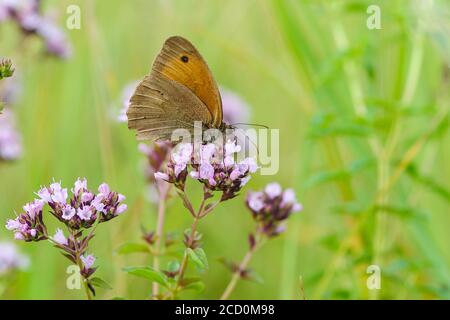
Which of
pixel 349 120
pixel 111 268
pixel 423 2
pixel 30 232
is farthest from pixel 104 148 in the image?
pixel 423 2

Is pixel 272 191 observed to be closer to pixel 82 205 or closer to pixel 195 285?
pixel 195 285

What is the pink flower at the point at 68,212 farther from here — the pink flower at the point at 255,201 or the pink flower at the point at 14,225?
the pink flower at the point at 255,201

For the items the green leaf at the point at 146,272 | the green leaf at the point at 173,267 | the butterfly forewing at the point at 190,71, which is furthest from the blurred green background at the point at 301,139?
the butterfly forewing at the point at 190,71

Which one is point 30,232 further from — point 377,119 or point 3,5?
point 3,5

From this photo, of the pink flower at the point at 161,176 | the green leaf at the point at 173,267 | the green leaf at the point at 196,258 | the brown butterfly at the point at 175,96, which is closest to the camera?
the green leaf at the point at 196,258

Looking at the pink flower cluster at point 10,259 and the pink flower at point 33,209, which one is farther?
the pink flower cluster at point 10,259

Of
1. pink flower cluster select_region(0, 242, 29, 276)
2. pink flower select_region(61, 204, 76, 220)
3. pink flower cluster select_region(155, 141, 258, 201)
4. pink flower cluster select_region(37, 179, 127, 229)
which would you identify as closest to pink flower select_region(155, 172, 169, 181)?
pink flower cluster select_region(155, 141, 258, 201)
